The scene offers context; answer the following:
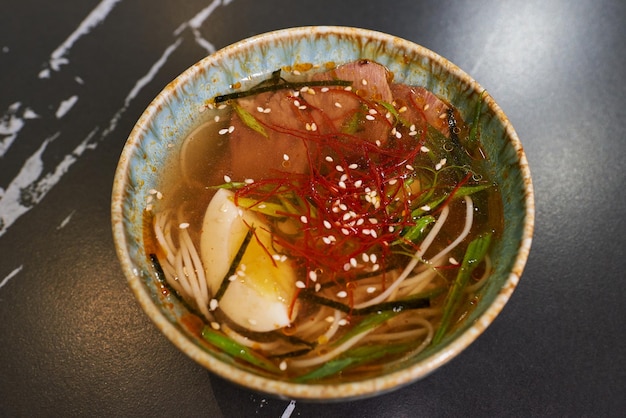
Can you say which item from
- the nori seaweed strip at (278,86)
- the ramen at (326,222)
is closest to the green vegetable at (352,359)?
the ramen at (326,222)

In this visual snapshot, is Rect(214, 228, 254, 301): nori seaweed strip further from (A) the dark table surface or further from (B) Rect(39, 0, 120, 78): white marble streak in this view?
(B) Rect(39, 0, 120, 78): white marble streak

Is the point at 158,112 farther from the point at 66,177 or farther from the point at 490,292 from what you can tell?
the point at 490,292

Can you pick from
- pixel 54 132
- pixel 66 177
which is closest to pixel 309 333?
pixel 66 177

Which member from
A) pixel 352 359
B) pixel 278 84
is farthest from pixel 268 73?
pixel 352 359

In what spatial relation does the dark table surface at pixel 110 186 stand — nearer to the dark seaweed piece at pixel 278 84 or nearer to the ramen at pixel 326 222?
the ramen at pixel 326 222

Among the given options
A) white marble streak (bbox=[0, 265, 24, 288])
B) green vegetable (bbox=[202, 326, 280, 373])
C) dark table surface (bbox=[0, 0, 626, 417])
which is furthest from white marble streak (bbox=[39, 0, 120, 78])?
green vegetable (bbox=[202, 326, 280, 373])

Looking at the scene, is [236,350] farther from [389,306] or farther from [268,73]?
[268,73]
